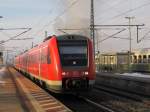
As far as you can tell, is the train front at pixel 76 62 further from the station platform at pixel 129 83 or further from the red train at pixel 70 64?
the station platform at pixel 129 83

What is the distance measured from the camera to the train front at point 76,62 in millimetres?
19375

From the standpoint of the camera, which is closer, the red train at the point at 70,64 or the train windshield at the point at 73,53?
the red train at the point at 70,64

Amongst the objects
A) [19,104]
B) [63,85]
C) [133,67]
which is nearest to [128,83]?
[63,85]

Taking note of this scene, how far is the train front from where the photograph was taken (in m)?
19.4

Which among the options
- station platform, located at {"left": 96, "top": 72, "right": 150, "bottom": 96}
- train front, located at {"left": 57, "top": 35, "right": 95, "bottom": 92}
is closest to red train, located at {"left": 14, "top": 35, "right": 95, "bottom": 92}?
train front, located at {"left": 57, "top": 35, "right": 95, "bottom": 92}

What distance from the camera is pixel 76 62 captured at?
19844mm

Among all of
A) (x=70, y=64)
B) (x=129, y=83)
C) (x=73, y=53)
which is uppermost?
(x=73, y=53)

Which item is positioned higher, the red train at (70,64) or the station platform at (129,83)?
the red train at (70,64)

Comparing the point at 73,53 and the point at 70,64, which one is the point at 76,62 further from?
the point at 73,53

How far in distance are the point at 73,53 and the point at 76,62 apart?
466 mm

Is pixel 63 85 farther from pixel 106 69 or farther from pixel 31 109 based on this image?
pixel 106 69

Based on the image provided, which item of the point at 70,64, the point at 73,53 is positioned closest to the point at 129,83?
the point at 73,53

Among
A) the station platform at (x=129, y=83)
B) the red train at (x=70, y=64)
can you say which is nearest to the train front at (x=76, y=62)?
the red train at (x=70, y=64)

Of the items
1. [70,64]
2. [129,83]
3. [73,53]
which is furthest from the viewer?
[129,83]
